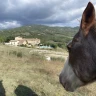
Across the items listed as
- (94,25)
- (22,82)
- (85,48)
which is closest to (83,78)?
(85,48)

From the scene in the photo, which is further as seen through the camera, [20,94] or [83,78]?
[20,94]

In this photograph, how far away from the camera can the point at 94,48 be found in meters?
2.85

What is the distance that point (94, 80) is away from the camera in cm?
317

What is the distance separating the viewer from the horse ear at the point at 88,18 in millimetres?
2771

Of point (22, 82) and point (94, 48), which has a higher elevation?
point (94, 48)

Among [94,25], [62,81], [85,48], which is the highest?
[94,25]

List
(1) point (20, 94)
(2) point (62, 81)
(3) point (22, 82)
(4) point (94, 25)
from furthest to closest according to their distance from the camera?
(3) point (22, 82)
(1) point (20, 94)
(2) point (62, 81)
(4) point (94, 25)

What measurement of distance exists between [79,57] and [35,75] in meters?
8.47

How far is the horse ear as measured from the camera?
9.09 ft

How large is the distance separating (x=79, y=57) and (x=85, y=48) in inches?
A: 7.7

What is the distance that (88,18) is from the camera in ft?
9.27

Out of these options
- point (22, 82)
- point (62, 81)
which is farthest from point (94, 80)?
point (22, 82)

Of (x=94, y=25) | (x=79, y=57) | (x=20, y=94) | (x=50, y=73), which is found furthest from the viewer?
(x=50, y=73)

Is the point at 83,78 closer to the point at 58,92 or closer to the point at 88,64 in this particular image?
the point at 88,64
